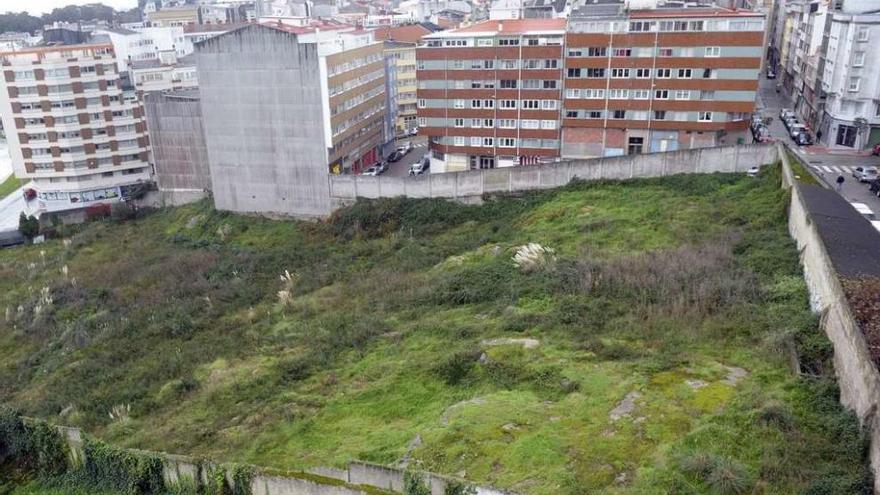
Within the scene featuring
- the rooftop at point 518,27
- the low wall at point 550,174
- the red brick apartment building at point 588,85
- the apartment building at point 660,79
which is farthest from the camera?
the rooftop at point 518,27

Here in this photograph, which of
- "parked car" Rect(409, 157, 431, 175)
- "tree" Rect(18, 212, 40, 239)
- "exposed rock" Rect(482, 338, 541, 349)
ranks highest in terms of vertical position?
"exposed rock" Rect(482, 338, 541, 349)

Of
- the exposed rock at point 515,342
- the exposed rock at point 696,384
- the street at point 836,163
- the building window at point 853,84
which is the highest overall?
the building window at point 853,84

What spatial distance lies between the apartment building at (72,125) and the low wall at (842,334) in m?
57.9

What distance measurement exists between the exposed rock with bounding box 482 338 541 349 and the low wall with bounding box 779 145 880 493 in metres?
9.59

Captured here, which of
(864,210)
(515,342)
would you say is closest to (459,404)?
(515,342)

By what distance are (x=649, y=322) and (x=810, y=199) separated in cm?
1093

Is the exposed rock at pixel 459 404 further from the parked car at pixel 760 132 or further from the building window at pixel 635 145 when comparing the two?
the parked car at pixel 760 132

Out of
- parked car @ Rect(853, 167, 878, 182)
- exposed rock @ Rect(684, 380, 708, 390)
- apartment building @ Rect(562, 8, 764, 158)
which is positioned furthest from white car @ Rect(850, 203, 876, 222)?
exposed rock @ Rect(684, 380, 708, 390)

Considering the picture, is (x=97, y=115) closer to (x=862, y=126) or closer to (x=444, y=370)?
(x=444, y=370)

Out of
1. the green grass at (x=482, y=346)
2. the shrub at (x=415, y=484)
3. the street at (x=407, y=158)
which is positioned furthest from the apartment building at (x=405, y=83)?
the shrub at (x=415, y=484)

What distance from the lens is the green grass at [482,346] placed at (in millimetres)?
17609

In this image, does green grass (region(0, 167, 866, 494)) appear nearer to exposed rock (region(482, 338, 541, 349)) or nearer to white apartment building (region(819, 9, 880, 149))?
exposed rock (region(482, 338, 541, 349))

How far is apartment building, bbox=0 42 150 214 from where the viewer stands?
5812 centimetres

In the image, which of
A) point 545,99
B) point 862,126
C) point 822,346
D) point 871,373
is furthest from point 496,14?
point 871,373
